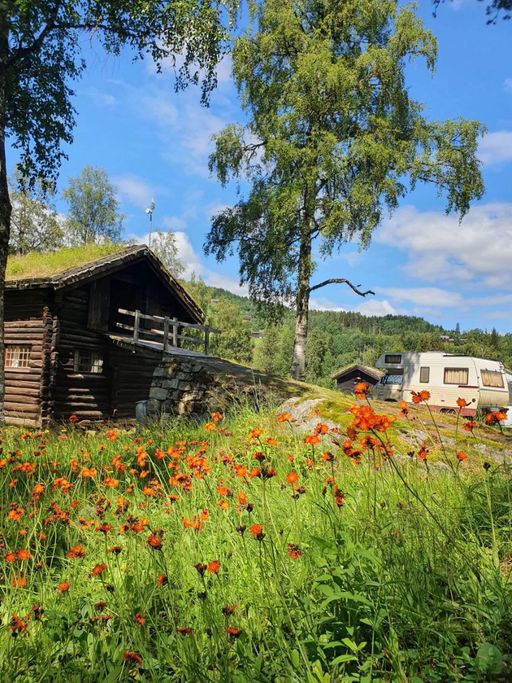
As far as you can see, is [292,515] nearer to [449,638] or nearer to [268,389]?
[449,638]

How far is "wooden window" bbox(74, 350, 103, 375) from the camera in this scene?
17038mm

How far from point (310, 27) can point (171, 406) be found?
17275 millimetres

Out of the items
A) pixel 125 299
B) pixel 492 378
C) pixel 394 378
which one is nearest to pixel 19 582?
pixel 125 299

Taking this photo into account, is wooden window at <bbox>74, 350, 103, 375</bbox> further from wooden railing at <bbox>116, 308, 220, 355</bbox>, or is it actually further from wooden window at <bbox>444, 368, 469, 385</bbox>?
wooden window at <bbox>444, 368, 469, 385</bbox>

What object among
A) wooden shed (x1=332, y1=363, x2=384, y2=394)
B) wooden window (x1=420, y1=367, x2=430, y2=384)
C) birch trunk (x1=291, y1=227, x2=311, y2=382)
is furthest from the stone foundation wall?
wooden shed (x1=332, y1=363, x2=384, y2=394)

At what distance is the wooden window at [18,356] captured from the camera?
53.7 ft

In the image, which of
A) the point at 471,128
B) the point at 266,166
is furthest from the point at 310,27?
the point at 471,128

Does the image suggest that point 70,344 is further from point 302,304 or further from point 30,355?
point 302,304

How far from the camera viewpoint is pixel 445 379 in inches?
923

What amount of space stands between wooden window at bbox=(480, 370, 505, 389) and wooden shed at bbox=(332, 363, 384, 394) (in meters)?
20.5

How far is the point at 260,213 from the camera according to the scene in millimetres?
18422

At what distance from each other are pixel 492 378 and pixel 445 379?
2.41m

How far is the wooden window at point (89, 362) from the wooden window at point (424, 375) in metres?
16.4

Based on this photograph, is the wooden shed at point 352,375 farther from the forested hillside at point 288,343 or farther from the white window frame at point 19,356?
the white window frame at point 19,356
